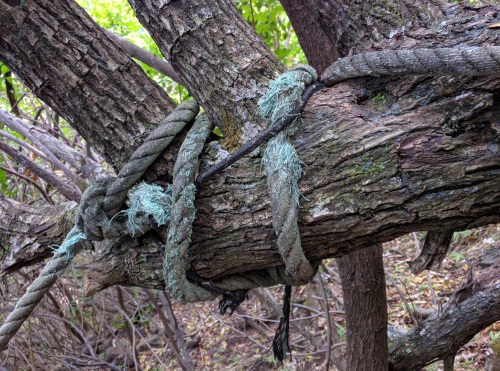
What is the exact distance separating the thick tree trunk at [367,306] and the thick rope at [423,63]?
1.06m

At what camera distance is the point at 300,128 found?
102 centimetres

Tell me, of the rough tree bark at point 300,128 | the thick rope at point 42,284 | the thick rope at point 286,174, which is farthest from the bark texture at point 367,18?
the thick rope at point 42,284

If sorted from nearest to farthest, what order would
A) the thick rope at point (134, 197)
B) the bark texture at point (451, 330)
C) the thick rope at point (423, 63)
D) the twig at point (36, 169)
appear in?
the thick rope at point (423, 63) → the thick rope at point (134, 197) → the bark texture at point (451, 330) → the twig at point (36, 169)

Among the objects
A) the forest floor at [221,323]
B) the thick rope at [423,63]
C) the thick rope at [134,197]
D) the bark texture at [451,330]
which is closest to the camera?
the thick rope at [423,63]

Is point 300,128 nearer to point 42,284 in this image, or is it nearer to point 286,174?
point 286,174

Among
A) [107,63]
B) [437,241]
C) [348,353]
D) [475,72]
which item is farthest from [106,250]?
[348,353]

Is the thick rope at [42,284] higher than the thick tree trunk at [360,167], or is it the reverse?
the thick rope at [42,284]

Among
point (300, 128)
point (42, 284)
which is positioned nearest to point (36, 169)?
point (42, 284)

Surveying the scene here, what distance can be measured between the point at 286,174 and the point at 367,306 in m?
1.22

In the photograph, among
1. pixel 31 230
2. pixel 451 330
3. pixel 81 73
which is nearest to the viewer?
pixel 81 73

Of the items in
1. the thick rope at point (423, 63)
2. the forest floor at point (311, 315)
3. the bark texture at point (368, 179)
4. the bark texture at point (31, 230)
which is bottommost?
the forest floor at point (311, 315)

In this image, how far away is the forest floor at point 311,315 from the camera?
128 inches

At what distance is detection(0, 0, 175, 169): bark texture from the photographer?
3.59ft

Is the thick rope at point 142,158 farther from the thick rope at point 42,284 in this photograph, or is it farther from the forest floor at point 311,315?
the forest floor at point 311,315
